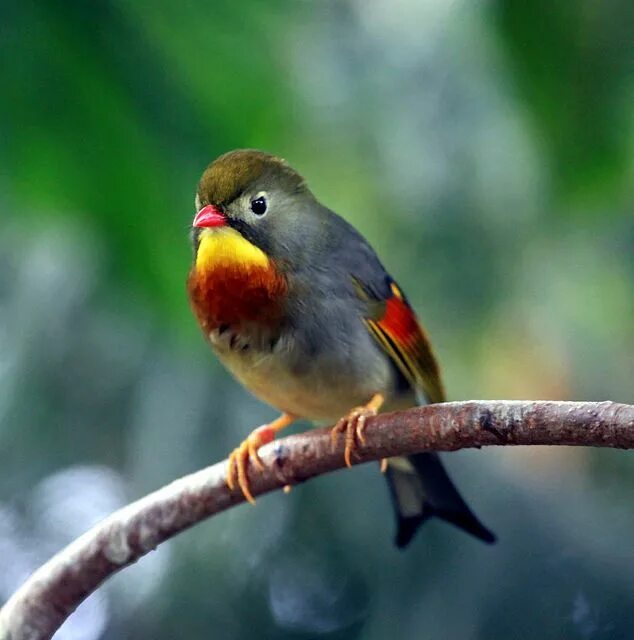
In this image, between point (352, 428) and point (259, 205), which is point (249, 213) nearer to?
point (259, 205)

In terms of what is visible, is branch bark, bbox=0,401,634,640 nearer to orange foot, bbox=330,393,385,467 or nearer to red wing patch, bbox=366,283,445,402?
orange foot, bbox=330,393,385,467

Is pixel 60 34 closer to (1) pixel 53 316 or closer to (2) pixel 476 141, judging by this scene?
(1) pixel 53 316

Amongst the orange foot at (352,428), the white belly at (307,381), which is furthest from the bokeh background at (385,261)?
the orange foot at (352,428)

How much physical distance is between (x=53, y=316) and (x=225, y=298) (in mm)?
602

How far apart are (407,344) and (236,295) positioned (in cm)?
42

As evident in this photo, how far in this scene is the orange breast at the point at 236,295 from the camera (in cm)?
183

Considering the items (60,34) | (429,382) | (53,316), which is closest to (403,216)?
(429,382)

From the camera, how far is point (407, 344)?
82.3 inches

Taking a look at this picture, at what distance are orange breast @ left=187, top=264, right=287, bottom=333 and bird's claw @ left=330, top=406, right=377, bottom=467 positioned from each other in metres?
0.23

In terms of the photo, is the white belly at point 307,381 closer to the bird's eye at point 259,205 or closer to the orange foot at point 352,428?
the orange foot at point 352,428

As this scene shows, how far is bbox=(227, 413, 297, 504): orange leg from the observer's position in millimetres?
1794

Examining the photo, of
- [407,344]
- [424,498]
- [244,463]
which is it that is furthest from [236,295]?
[424,498]

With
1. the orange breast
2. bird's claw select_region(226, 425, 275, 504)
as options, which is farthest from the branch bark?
the orange breast

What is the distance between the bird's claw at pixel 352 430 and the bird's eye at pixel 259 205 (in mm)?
413
